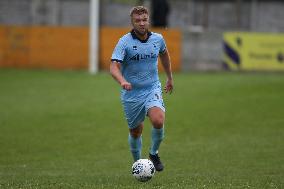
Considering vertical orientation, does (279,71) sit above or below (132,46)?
below

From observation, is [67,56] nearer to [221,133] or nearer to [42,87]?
[42,87]

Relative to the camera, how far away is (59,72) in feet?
105

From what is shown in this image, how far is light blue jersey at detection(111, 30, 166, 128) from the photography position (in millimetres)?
11242

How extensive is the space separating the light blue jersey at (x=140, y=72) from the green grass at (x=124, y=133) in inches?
40.5

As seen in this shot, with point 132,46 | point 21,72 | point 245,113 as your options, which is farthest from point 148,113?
point 21,72

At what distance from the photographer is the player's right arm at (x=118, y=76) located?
1035 centimetres

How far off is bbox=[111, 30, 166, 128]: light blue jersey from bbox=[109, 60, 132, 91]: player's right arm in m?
0.21

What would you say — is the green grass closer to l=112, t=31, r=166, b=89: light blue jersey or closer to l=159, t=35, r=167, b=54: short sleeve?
l=112, t=31, r=166, b=89: light blue jersey

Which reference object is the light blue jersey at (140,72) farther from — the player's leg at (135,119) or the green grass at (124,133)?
the green grass at (124,133)

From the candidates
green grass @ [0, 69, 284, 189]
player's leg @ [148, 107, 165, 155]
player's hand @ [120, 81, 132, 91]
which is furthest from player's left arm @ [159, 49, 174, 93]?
player's hand @ [120, 81, 132, 91]

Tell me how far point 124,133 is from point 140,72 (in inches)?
295

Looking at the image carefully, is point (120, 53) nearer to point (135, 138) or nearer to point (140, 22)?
point (140, 22)

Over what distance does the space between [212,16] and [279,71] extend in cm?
1661

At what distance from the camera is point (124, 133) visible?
18.7 m
